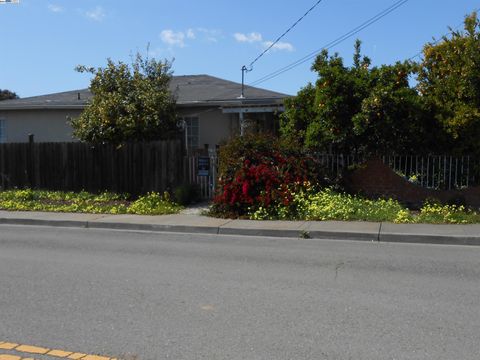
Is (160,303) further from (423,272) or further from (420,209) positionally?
(420,209)

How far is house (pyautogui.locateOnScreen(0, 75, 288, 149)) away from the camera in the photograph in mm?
18047

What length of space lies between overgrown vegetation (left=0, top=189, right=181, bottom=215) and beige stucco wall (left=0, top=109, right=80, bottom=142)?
3.71 metres

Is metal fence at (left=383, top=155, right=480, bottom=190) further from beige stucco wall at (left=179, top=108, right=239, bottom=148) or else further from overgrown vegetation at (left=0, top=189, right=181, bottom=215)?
beige stucco wall at (left=179, top=108, right=239, bottom=148)

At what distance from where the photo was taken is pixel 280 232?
11094 mm

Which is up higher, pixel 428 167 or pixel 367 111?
pixel 367 111

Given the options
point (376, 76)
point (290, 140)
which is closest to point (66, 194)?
point (290, 140)

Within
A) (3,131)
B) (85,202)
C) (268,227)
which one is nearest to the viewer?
(268,227)

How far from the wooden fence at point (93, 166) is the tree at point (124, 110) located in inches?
18.3

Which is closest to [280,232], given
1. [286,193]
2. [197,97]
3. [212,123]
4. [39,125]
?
[286,193]

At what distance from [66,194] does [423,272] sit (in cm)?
1242

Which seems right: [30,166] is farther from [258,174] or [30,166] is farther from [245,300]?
[245,300]

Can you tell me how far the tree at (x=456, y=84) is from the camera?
12898 mm

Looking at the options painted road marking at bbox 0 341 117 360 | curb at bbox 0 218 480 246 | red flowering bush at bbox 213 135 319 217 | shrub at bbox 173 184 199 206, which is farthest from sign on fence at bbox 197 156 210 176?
painted road marking at bbox 0 341 117 360

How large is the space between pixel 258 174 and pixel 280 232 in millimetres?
2486
